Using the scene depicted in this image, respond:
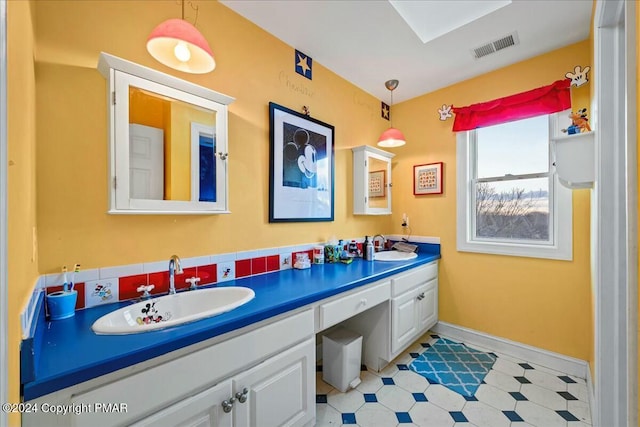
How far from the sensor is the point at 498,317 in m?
2.37

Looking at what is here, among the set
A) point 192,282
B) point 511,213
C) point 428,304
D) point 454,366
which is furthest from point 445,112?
point 192,282

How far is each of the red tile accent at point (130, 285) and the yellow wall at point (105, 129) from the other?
0.08 m

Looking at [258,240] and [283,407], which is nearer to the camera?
[283,407]

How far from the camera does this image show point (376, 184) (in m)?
2.75

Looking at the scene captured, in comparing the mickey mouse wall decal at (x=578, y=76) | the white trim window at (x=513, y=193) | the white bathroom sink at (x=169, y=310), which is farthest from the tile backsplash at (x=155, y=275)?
the mickey mouse wall decal at (x=578, y=76)

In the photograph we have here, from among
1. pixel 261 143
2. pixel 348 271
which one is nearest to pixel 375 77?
pixel 261 143

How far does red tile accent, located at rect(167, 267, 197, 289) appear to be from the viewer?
1441mm

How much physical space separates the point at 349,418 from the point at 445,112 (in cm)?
269

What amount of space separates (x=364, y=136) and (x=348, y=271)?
60.0 inches

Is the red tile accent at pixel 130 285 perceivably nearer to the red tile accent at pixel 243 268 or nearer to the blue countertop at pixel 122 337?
the blue countertop at pixel 122 337

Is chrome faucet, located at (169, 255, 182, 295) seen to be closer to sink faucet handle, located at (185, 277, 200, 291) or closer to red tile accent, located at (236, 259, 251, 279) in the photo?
sink faucet handle, located at (185, 277, 200, 291)

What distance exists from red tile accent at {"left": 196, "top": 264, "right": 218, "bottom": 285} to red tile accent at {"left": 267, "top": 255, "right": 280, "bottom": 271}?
0.38 metres

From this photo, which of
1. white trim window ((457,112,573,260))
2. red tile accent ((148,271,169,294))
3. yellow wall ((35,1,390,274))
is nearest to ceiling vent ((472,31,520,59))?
white trim window ((457,112,573,260))

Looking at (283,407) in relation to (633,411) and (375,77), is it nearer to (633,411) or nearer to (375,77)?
(633,411)
